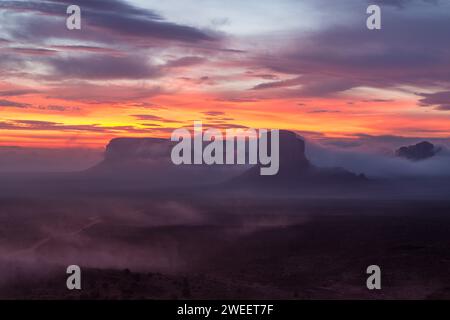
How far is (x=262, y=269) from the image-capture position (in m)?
49.9

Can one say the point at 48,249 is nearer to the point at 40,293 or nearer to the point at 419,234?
the point at 40,293

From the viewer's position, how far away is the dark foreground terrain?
36412 millimetres

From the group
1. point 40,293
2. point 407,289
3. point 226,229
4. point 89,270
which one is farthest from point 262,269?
point 226,229

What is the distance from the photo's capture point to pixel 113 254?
2534 inches

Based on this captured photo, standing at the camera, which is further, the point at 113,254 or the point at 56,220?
the point at 56,220

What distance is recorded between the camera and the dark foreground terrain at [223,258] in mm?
36412

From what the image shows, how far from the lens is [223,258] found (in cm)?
6022

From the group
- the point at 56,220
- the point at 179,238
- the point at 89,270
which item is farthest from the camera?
the point at 56,220

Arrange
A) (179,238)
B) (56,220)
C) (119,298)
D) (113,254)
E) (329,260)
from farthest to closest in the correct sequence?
(56,220)
(179,238)
(113,254)
(329,260)
(119,298)

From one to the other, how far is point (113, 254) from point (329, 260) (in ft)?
78.2
